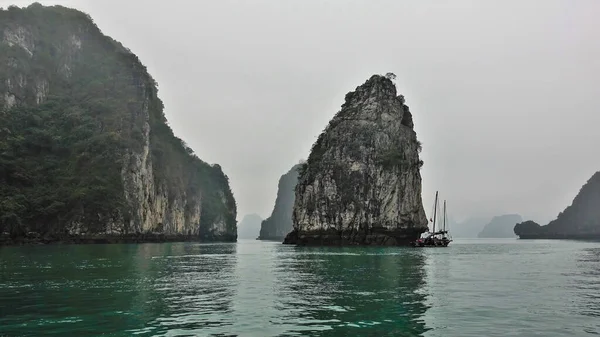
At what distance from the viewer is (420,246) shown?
97.0 metres

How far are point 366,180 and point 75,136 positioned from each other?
6677 cm

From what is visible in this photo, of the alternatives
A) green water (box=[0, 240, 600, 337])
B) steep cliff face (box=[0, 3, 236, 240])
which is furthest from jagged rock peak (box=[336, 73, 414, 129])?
green water (box=[0, 240, 600, 337])

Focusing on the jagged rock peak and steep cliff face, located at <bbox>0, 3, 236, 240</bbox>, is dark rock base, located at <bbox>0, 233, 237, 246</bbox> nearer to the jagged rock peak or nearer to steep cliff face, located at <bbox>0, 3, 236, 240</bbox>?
steep cliff face, located at <bbox>0, 3, 236, 240</bbox>

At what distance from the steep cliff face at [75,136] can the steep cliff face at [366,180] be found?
137ft

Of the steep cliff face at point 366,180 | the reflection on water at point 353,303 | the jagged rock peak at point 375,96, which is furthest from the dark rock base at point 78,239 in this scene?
the reflection on water at point 353,303

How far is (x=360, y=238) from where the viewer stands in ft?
333

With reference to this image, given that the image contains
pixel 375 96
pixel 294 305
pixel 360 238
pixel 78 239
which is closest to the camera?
pixel 294 305

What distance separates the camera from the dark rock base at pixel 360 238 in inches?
3935

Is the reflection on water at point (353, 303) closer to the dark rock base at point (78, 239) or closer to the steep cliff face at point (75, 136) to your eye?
the dark rock base at point (78, 239)

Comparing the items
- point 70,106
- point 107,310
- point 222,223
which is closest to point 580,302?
point 107,310

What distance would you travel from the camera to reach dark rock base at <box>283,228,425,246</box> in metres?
99.9

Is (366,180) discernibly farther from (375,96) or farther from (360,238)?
(375,96)

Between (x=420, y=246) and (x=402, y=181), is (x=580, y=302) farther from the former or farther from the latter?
(x=402, y=181)

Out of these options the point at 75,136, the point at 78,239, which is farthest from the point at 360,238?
the point at 75,136
